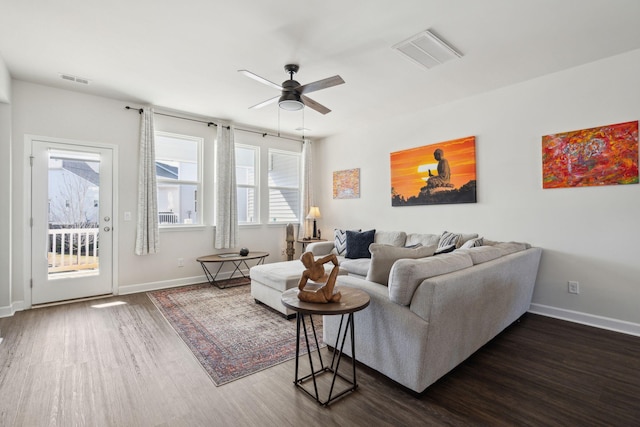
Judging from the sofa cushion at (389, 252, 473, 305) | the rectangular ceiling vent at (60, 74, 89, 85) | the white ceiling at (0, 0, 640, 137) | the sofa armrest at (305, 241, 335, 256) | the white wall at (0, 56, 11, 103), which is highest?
the rectangular ceiling vent at (60, 74, 89, 85)

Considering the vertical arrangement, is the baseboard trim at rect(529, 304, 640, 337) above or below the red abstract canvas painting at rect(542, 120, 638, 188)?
below

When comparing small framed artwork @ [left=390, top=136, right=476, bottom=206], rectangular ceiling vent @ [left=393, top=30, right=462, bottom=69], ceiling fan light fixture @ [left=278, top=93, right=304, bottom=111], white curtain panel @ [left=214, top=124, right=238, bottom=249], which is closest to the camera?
rectangular ceiling vent @ [left=393, top=30, right=462, bottom=69]

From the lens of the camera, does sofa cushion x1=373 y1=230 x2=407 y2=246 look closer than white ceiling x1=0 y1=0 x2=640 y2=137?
No

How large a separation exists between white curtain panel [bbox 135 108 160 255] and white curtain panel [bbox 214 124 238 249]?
949mm

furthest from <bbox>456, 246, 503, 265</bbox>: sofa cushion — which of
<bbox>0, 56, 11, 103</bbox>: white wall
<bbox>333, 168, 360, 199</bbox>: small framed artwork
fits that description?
<bbox>0, 56, 11, 103</bbox>: white wall

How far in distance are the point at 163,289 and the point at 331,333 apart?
126 inches

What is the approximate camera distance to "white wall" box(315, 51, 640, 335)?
2.98 metres

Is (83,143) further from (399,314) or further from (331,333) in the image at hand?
(399,314)

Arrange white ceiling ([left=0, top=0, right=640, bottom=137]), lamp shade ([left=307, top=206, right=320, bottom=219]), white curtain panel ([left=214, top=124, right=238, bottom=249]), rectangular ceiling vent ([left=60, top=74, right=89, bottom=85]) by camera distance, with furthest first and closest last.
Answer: lamp shade ([left=307, top=206, right=320, bottom=219]), white curtain panel ([left=214, top=124, right=238, bottom=249]), rectangular ceiling vent ([left=60, top=74, right=89, bottom=85]), white ceiling ([left=0, top=0, right=640, bottom=137])

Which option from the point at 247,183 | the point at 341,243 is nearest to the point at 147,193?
the point at 247,183

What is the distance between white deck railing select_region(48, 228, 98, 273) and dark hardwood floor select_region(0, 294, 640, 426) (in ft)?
3.92

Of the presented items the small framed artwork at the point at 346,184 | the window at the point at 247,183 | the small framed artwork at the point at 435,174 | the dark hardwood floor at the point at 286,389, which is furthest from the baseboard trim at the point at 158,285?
the small framed artwork at the point at 435,174

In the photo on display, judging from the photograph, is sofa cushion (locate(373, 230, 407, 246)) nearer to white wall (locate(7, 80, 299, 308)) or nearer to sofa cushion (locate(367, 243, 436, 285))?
sofa cushion (locate(367, 243, 436, 285))

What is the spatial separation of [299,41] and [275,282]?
242 centimetres
